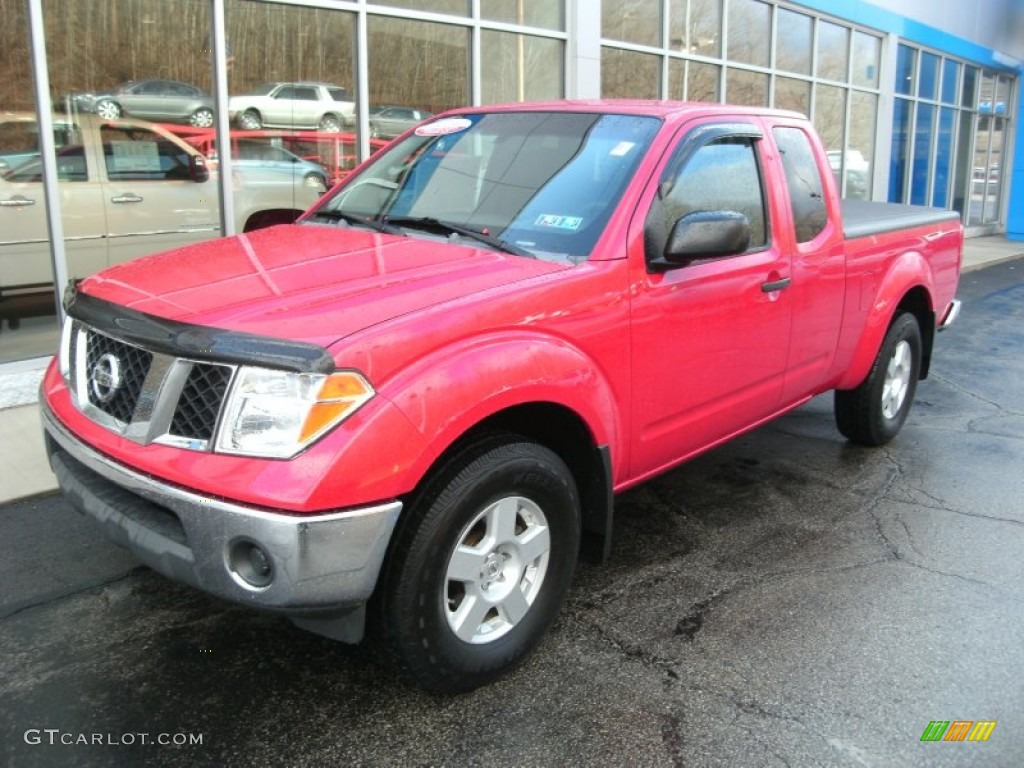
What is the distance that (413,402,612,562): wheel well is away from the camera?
298cm

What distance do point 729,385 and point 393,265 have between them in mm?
1580

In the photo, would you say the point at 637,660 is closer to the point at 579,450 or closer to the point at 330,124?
the point at 579,450

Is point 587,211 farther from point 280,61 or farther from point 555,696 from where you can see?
point 280,61

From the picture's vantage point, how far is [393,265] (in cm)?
306

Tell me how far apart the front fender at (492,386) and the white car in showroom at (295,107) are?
18.1 ft

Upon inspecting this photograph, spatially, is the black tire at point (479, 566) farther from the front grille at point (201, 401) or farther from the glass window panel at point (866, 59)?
the glass window panel at point (866, 59)

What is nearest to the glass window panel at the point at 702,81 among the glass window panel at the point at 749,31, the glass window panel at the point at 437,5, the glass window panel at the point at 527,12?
the glass window panel at the point at 749,31

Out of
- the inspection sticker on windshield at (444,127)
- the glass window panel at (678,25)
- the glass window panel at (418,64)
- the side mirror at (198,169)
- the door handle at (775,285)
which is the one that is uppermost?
the glass window panel at (678,25)

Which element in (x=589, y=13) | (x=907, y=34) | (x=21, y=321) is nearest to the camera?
(x=21, y=321)

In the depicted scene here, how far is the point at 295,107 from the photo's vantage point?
808 cm

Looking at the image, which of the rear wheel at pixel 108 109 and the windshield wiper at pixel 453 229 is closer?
the windshield wiper at pixel 453 229

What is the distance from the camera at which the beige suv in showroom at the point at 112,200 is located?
674cm

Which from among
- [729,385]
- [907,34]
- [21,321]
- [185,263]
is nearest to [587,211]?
[729,385]

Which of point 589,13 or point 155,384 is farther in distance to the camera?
point 589,13
